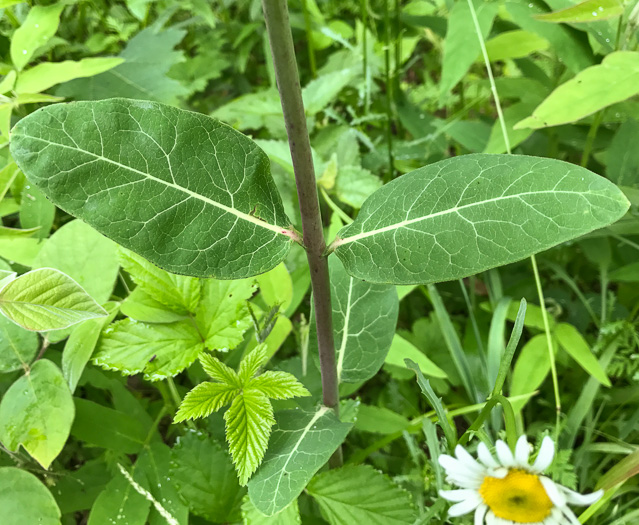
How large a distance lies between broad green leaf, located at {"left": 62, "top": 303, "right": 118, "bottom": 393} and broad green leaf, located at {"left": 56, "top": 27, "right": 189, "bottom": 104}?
0.58 metres

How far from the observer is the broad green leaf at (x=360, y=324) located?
61cm

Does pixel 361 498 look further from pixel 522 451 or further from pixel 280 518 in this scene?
pixel 522 451

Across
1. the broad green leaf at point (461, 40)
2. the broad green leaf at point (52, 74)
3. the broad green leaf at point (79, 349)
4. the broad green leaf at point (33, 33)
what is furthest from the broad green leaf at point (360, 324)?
the broad green leaf at point (33, 33)

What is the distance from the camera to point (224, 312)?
0.63 meters

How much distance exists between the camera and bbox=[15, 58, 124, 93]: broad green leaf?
809 mm

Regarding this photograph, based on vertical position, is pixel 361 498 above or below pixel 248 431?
below

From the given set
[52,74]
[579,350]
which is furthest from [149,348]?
[579,350]

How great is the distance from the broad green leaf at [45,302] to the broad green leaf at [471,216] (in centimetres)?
29

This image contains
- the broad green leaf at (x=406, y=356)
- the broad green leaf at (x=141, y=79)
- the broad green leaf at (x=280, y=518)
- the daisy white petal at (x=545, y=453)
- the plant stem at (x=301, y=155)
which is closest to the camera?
the plant stem at (x=301, y=155)

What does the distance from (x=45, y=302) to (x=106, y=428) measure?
0.89ft

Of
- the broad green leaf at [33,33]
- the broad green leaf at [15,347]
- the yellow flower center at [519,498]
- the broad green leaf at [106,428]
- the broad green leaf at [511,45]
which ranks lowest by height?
the broad green leaf at [106,428]

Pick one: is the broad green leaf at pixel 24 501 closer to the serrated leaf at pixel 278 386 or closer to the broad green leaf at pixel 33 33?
the serrated leaf at pixel 278 386

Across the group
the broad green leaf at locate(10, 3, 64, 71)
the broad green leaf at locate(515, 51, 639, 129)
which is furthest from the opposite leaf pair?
the broad green leaf at locate(10, 3, 64, 71)

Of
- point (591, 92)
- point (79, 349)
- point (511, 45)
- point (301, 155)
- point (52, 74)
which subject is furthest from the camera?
point (511, 45)
